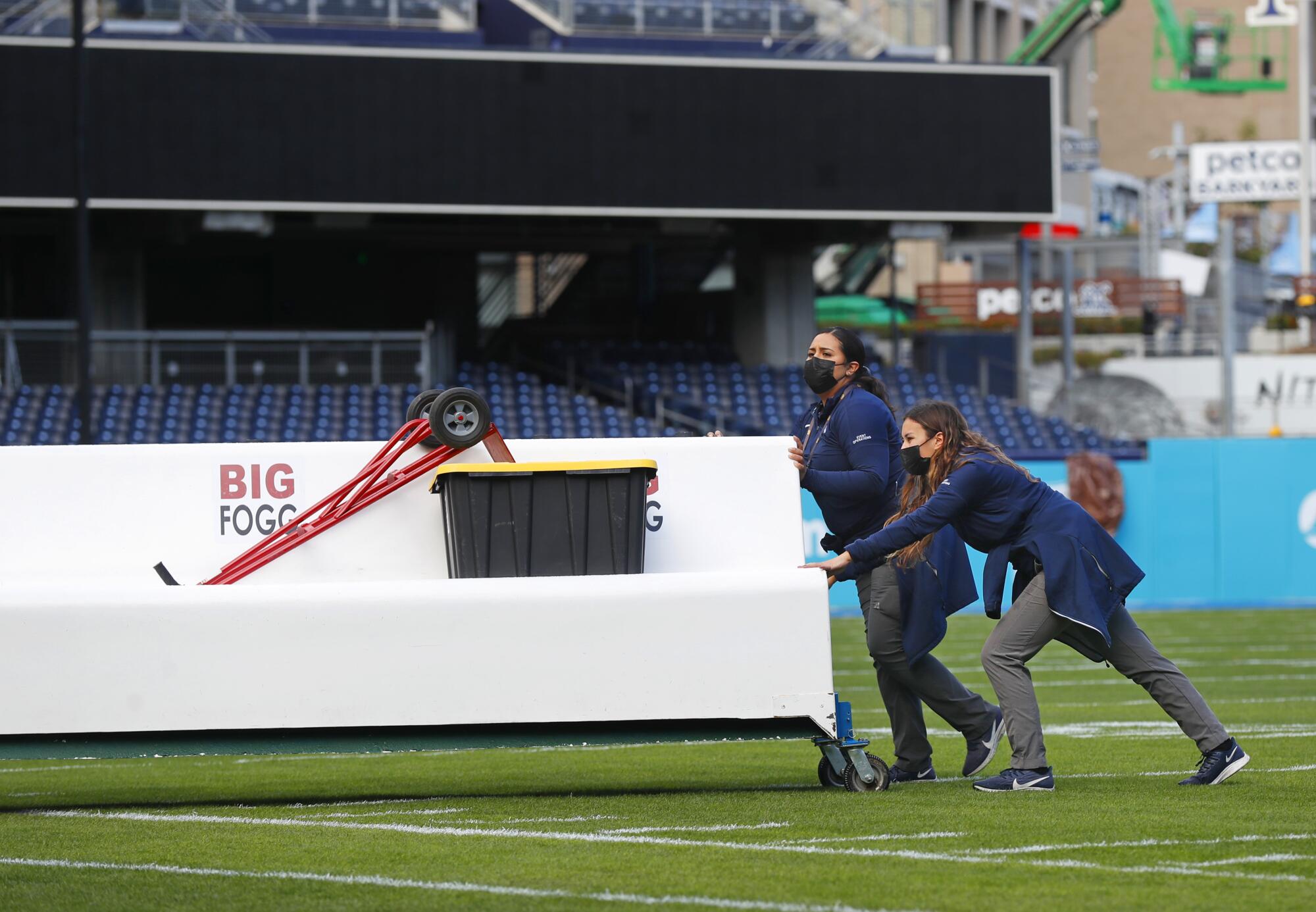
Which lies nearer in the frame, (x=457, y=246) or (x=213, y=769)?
(x=213, y=769)

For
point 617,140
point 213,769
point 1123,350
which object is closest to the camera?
point 213,769

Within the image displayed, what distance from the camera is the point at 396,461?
27.3 feet

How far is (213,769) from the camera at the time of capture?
1030 centimetres

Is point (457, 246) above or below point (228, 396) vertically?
above

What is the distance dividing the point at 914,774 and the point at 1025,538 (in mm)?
1245

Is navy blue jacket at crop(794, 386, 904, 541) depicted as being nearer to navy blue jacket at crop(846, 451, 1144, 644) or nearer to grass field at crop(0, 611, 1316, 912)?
navy blue jacket at crop(846, 451, 1144, 644)

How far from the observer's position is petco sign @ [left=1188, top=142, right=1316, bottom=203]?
1747 inches

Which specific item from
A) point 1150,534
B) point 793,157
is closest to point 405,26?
point 793,157

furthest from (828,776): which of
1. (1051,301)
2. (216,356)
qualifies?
(1051,301)

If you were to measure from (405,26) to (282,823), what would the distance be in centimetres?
2424

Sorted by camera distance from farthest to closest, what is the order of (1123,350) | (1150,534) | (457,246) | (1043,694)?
(1123,350), (457,246), (1150,534), (1043,694)

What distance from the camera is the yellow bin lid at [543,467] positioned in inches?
307

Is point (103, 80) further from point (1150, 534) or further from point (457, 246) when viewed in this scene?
point (1150, 534)

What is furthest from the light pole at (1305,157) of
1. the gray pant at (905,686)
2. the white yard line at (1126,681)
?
the gray pant at (905,686)
